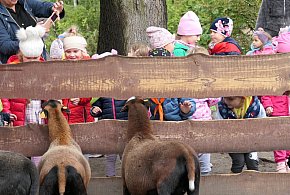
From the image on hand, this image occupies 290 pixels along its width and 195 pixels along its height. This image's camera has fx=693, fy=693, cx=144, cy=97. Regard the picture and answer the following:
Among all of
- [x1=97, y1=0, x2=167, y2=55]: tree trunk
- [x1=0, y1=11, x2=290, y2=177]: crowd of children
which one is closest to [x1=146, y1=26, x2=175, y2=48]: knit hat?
[x1=0, y1=11, x2=290, y2=177]: crowd of children

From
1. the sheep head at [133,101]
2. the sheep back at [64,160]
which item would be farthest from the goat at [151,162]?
the sheep back at [64,160]

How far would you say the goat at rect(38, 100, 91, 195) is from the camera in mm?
5891

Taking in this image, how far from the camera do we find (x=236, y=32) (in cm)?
1526

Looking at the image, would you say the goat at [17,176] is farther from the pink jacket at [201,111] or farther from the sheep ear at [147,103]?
the pink jacket at [201,111]

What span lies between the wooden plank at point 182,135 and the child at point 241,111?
1.44 ft

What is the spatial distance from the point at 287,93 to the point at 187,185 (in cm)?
156

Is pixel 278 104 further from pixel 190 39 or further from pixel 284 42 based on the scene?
pixel 190 39

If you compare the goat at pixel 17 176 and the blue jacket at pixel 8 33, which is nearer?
the goat at pixel 17 176

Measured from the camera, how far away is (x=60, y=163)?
235 inches

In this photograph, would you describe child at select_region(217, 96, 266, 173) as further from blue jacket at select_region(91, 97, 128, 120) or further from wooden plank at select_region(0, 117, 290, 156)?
blue jacket at select_region(91, 97, 128, 120)

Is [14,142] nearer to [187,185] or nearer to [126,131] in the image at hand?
[126,131]

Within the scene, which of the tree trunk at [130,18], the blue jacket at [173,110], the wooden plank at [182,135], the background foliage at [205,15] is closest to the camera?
the wooden plank at [182,135]

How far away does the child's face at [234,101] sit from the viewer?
23.4ft

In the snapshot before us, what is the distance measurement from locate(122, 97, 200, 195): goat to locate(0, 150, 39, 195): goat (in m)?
1.02
